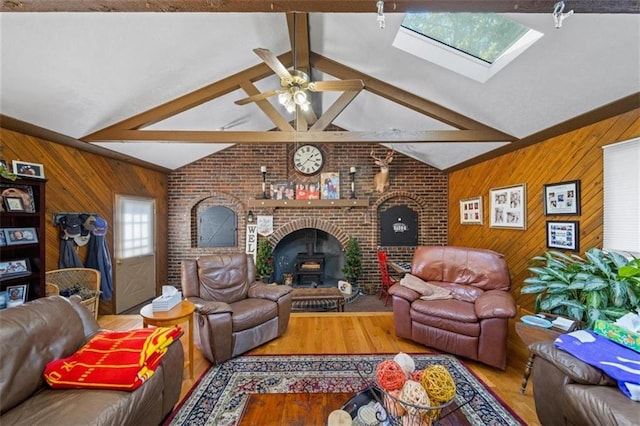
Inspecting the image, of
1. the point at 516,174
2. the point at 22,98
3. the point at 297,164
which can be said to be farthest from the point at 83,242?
the point at 516,174

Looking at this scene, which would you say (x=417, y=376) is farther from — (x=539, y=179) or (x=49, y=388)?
(x=539, y=179)

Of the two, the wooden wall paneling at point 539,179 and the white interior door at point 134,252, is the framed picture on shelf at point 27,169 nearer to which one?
the white interior door at point 134,252

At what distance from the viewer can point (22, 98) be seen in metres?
2.38

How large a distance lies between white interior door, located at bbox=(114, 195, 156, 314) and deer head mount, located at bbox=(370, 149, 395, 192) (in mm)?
4156

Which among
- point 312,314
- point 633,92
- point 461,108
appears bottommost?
point 312,314

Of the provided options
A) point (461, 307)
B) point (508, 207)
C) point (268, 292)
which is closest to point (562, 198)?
point (508, 207)

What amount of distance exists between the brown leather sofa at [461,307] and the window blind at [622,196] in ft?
2.97

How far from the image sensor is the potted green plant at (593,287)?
1.77 m

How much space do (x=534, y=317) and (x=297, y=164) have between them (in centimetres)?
414

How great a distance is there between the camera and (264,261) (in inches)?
192

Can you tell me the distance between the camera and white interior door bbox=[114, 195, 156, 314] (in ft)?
12.8

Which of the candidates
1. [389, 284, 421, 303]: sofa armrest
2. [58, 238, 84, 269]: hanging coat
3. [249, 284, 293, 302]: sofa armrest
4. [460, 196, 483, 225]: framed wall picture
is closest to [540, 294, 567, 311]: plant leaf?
[389, 284, 421, 303]: sofa armrest

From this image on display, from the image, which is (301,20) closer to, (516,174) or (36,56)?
(36,56)

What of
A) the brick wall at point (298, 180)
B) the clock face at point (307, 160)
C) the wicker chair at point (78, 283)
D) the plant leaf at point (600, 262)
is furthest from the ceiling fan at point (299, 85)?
the wicker chair at point (78, 283)
